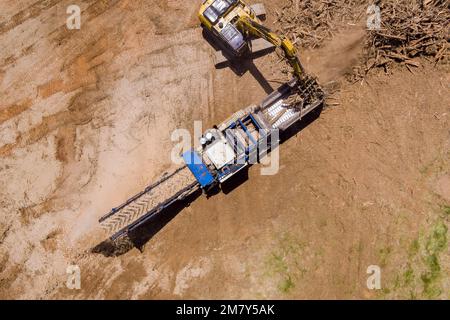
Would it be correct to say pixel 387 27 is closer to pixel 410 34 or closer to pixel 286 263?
pixel 410 34

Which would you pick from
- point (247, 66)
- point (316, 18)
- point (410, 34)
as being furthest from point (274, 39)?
point (410, 34)

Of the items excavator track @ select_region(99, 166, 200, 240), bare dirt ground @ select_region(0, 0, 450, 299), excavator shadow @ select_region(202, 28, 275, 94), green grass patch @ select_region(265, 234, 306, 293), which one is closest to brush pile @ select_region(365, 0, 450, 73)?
bare dirt ground @ select_region(0, 0, 450, 299)

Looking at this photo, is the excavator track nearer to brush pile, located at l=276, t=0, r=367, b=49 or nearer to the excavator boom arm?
the excavator boom arm

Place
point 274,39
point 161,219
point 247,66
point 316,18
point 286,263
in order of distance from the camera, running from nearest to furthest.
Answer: point 274,39
point 286,263
point 161,219
point 316,18
point 247,66

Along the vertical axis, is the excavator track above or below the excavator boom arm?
below

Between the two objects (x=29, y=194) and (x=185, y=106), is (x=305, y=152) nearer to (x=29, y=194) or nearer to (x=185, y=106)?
(x=185, y=106)

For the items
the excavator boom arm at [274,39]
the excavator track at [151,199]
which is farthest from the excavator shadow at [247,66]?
the excavator track at [151,199]
